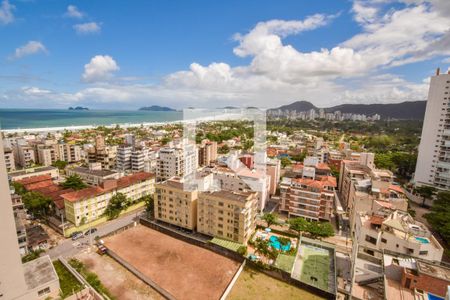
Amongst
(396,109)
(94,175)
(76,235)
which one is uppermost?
(396,109)

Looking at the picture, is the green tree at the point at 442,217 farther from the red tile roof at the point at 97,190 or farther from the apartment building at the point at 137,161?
the apartment building at the point at 137,161

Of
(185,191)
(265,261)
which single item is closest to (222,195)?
(185,191)

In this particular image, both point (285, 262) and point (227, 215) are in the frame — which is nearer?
point (285, 262)

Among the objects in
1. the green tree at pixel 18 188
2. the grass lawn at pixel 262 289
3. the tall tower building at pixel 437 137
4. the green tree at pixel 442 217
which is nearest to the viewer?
the grass lawn at pixel 262 289

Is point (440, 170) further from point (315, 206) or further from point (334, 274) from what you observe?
point (334, 274)

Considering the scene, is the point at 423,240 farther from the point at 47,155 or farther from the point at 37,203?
Answer: the point at 47,155

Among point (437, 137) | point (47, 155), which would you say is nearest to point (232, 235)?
point (437, 137)

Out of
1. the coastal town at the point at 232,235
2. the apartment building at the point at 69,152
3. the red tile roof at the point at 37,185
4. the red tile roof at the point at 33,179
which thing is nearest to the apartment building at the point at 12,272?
the coastal town at the point at 232,235

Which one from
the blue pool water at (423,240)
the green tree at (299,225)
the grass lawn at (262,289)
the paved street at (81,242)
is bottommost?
the grass lawn at (262,289)
